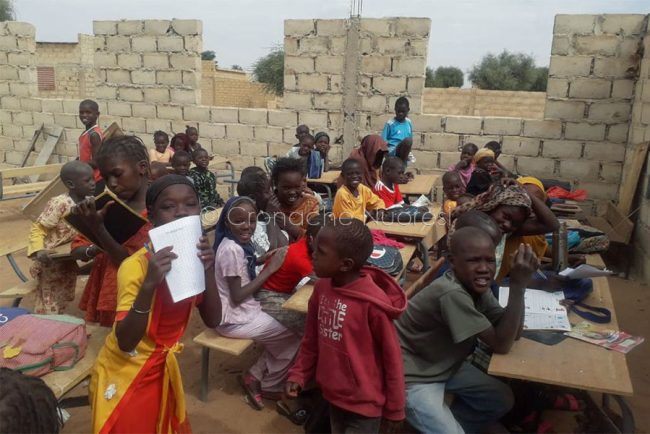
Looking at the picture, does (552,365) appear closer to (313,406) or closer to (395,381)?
(395,381)

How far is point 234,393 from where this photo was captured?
3244mm

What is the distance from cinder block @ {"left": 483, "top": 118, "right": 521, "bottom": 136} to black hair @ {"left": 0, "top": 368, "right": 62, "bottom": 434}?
685cm

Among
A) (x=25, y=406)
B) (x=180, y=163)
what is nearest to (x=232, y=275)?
(x=25, y=406)

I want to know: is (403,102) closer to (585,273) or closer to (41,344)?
(585,273)

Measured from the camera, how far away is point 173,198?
1889 mm

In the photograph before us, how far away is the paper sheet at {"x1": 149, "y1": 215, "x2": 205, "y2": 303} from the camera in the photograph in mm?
1693

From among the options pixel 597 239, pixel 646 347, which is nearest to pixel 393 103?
pixel 597 239

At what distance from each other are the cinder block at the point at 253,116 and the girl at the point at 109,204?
5790 millimetres

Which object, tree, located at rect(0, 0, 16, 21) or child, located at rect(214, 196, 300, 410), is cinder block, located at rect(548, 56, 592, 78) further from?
tree, located at rect(0, 0, 16, 21)

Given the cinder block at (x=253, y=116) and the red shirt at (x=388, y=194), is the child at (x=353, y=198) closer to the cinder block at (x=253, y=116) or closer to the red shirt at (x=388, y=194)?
the red shirt at (x=388, y=194)

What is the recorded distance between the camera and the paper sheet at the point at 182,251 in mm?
1693

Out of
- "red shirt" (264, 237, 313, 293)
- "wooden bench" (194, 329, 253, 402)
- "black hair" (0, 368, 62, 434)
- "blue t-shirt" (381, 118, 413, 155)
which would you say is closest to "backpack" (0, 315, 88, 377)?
"wooden bench" (194, 329, 253, 402)

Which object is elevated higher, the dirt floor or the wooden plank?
the wooden plank

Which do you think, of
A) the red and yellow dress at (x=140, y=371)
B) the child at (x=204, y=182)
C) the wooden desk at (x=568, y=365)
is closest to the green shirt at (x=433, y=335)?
the wooden desk at (x=568, y=365)
